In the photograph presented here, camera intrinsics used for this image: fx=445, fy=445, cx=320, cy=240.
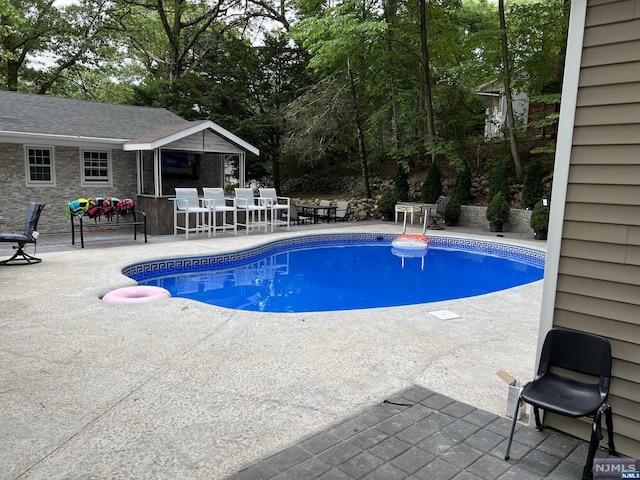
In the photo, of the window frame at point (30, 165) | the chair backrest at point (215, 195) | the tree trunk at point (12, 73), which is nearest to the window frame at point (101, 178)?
the window frame at point (30, 165)

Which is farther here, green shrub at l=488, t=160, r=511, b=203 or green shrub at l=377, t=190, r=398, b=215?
green shrub at l=377, t=190, r=398, b=215

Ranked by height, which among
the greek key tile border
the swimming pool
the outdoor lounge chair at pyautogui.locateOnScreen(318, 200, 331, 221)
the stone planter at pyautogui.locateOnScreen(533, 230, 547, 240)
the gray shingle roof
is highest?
the gray shingle roof

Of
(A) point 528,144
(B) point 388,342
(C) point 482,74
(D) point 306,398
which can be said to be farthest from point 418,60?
(D) point 306,398

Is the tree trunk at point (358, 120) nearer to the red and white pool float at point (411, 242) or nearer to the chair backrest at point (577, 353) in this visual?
the red and white pool float at point (411, 242)

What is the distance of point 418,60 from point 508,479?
15.0 metres

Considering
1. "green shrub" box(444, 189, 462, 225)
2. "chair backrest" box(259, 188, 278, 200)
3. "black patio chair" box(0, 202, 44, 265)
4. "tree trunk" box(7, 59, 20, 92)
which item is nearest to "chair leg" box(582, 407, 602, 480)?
"black patio chair" box(0, 202, 44, 265)

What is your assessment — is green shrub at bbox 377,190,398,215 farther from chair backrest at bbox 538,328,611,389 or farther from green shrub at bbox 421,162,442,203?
chair backrest at bbox 538,328,611,389

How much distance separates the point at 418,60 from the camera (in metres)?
15.0

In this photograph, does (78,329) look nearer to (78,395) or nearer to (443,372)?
(78,395)

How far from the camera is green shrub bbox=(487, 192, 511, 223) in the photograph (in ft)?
39.7

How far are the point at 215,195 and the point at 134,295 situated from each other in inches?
218

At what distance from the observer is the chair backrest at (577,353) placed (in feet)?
7.34

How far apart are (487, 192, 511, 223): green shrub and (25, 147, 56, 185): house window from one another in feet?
36.7

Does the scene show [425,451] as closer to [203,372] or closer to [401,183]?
[203,372]
